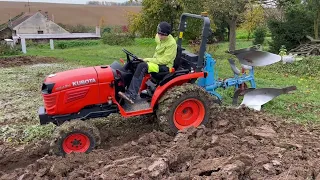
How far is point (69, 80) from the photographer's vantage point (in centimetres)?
557

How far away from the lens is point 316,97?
8.34 metres

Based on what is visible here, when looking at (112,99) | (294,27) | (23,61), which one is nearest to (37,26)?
(23,61)

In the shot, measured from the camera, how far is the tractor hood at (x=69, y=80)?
5502 millimetres

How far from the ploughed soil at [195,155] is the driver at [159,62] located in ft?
2.42

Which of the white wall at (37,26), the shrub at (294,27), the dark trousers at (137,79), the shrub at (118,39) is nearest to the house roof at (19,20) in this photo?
the white wall at (37,26)

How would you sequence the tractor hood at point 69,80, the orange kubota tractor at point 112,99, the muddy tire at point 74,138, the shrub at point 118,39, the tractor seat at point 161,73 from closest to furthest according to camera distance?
the muddy tire at point 74,138 < the orange kubota tractor at point 112,99 < the tractor hood at point 69,80 < the tractor seat at point 161,73 < the shrub at point 118,39

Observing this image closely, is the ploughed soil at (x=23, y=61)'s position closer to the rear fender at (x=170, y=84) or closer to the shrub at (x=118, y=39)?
the rear fender at (x=170, y=84)

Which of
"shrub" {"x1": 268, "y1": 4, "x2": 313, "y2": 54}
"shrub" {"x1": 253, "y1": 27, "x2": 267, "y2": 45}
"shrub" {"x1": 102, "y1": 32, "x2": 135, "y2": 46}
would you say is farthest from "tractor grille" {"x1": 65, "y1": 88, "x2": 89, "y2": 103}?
"shrub" {"x1": 102, "y1": 32, "x2": 135, "y2": 46}

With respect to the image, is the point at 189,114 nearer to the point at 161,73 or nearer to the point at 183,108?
the point at 183,108

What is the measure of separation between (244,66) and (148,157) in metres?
3.57

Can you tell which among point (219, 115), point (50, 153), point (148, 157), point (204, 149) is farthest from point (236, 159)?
point (50, 153)

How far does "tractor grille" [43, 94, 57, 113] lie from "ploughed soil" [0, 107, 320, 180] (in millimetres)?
595

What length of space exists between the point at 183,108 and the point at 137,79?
887 mm

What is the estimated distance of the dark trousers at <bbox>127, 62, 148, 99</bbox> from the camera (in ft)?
18.7
